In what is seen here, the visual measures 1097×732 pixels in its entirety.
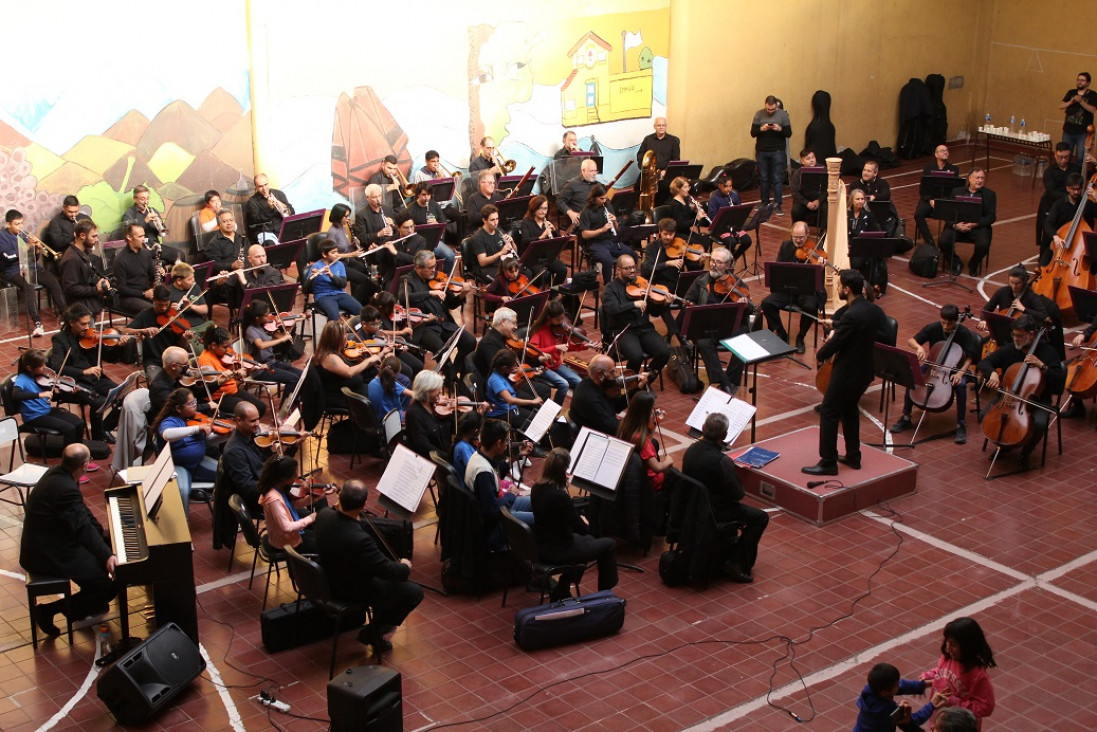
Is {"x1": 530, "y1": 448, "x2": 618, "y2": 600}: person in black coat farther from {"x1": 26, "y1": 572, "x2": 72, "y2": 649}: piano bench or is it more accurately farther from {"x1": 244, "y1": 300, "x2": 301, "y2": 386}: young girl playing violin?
{"x1": 244, "y1": 300, "x2": 301, "y2": 386}: young girl playing violin

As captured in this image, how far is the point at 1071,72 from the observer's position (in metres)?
24.1

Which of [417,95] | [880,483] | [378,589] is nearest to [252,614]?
[378,589]

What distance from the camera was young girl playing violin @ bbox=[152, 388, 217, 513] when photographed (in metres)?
10.1

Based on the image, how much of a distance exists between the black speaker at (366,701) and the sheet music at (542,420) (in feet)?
10.1

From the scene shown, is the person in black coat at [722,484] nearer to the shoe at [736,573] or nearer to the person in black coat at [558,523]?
the shoe at [736,573]

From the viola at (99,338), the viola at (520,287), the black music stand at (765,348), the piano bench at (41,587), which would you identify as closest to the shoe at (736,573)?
the black music stand at (765,348)

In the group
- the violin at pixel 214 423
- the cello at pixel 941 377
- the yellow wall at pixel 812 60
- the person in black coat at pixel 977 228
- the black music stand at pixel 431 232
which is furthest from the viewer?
the yellow wall at pixel 812 60

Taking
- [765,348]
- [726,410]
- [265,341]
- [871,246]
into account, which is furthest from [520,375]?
[871,246]

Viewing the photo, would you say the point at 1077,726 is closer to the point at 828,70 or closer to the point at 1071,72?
Result: the point at 828,70

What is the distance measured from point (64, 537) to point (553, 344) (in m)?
5.29

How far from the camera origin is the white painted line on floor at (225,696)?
7.83m

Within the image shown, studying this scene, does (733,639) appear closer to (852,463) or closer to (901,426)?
(852,463)

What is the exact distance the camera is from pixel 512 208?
16.1 m

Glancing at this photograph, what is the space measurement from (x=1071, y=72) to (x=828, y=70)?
15.5 feet
